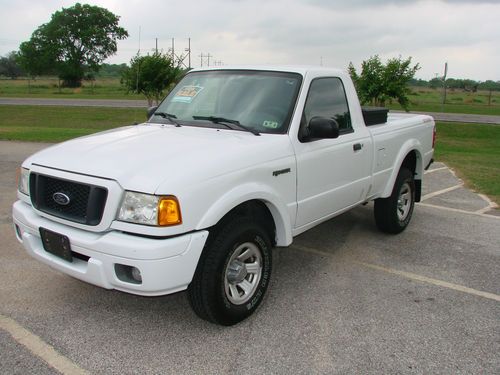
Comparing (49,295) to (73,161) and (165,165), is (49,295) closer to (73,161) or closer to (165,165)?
(73,161)

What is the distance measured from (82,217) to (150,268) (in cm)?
62

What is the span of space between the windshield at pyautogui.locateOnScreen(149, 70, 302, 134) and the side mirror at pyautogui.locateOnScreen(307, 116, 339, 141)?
0.22 meters

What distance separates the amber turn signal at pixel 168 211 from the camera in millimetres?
2939

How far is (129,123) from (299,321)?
66.0 ft

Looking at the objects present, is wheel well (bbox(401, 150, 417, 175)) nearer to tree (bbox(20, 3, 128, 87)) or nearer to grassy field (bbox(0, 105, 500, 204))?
grassy field (bbox(0, 105, 500, 204))

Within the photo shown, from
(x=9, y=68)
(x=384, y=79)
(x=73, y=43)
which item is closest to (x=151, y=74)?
(x=384, y=79)

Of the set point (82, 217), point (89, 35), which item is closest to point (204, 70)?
point (82, 217)

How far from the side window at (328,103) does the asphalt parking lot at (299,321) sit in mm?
1449

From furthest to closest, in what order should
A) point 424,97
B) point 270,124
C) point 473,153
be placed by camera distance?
point 424,97 → point 473,153 → point 270,124

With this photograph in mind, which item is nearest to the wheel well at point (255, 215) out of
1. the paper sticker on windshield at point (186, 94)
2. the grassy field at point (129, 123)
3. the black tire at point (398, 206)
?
the paper sticker on windshield at point (186, 94)

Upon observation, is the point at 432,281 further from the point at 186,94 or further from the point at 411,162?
the point at 186,94

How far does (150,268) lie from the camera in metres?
2.92

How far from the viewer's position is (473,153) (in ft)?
49.5

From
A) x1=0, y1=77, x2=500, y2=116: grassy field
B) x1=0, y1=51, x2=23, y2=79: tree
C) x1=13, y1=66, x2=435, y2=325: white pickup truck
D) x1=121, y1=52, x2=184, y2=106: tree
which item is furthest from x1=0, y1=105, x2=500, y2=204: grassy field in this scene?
x1=0, y1=51, x2=23, y2=79: tree
